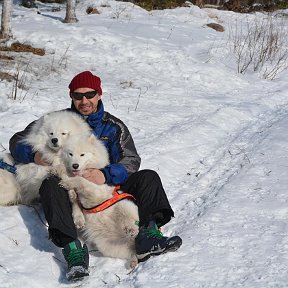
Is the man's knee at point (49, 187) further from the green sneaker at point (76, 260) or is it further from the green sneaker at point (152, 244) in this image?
the green sneaker at point (152, 244)

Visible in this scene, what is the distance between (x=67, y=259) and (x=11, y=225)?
71 centimetres

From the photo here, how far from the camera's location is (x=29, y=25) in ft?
35.3

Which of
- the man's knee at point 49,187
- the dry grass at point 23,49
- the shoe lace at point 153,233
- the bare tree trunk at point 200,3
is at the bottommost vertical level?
the dry grass at point 23,49

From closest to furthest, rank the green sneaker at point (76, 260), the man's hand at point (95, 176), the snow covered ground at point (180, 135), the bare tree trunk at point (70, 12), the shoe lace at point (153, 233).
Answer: the green sneaker at point (76, 260), the snow covered ground at point (180, 135), the shoe lace at point (153, 233), the man's hand at point (95, 176), the bare tree trunk at point (70, 12)

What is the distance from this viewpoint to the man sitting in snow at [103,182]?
3.17m

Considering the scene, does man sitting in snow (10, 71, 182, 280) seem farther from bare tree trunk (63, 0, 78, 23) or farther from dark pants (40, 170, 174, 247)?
bare tree trunk (63, 0, 78, 23)

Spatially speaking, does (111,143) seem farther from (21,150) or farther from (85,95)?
(21,150)

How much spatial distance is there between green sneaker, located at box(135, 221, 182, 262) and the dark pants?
0.21m

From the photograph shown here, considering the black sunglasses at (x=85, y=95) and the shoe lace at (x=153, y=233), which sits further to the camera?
the black sunglasses at (x=85, y=95)

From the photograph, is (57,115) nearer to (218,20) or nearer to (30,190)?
(30,190)

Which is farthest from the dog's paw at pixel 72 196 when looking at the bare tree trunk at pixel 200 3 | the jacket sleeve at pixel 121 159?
the bare tree trunk at pixel 200 3

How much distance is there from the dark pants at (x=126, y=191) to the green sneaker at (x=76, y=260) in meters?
0.06

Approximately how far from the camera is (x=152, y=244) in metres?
3.21

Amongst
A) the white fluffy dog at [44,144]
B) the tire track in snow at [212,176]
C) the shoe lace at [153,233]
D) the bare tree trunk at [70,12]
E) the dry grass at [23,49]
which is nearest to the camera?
the shoe lace at [153,233]
